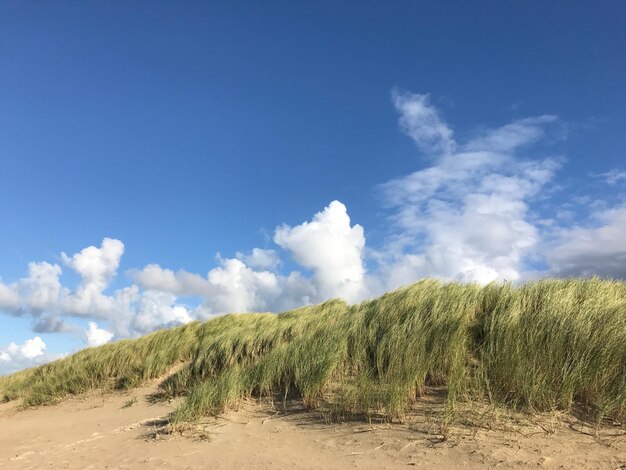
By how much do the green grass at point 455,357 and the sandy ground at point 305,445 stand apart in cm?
36

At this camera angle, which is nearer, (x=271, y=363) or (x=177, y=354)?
(x=271, y=363)

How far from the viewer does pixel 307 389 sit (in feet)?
24.6

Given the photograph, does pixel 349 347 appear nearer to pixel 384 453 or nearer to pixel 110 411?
pixel 384 453

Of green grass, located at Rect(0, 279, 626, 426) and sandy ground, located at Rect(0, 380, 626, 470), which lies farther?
green grass, located at Rect(0, 279, 626, 426)

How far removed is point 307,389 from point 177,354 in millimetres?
7347

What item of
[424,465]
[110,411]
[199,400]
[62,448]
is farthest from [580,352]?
[110,411]

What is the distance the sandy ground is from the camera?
4.90 meters

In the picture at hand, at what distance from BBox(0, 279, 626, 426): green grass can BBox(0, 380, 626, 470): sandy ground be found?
0.36 meters

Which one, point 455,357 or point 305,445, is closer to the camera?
point 305,445

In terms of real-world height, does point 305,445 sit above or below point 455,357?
below

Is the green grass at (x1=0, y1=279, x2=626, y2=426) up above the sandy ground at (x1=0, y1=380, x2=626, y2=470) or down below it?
above

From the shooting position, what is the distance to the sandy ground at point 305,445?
4902 mm

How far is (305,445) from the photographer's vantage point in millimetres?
6152

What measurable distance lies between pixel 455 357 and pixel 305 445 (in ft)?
7.85
